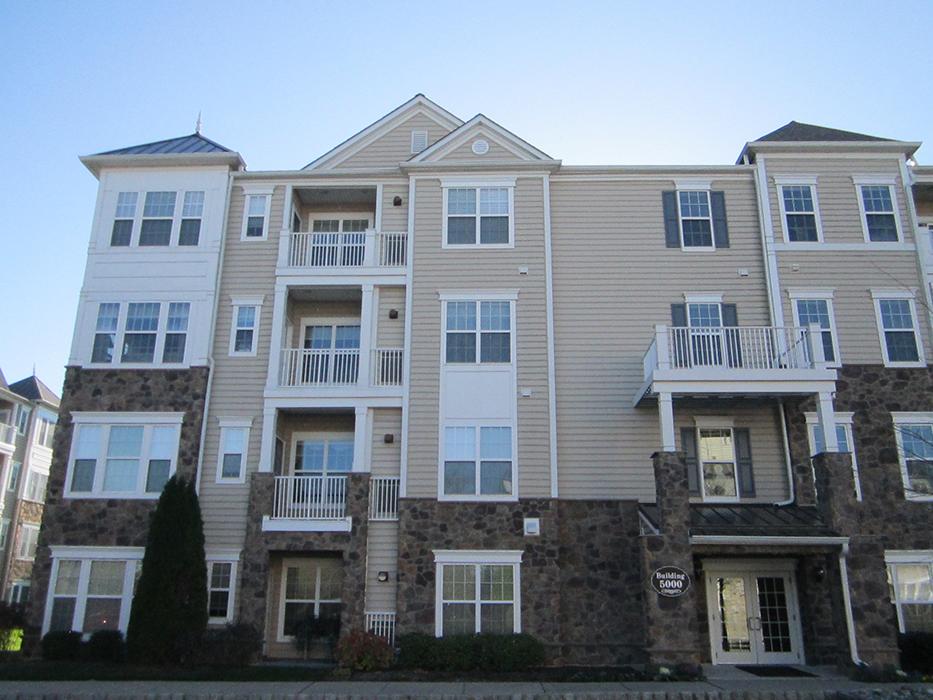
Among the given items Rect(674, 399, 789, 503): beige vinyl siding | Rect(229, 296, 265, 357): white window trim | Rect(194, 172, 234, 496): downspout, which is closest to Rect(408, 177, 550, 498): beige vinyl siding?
Rect(674, 399, 789, 503): beige vinyl siding

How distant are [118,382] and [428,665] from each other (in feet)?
34.4

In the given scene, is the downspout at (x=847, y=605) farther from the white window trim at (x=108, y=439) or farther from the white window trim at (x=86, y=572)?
the white window trim at (x=86, y=572)

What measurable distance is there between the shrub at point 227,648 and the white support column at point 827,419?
1330cm

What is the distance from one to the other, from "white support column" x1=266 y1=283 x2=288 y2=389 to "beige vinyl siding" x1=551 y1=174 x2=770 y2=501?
708cm

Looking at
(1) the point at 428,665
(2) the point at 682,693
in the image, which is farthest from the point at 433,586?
(2) the point at 682,693

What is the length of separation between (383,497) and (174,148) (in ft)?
38.0

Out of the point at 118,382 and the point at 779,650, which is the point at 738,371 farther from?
the point at 118,382

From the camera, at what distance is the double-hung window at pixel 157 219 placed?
21.3 m

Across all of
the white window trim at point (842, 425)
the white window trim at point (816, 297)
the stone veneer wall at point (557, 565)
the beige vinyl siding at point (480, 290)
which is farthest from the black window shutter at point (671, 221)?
the stone veneer wall at point (557, 565)

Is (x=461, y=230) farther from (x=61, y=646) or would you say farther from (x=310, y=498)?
(x=61, y=646)

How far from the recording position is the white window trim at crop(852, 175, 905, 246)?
67.5 feet

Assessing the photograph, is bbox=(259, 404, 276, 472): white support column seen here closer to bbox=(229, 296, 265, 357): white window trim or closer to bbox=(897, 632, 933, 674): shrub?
bbox=(229, 296, 265, 357): white window trim

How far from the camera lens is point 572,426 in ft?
63.6

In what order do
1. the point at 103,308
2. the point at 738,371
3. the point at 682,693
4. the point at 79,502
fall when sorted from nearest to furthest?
1. the point at 682,693
2. the point at 738,371
3. the point at 79,502
4. the point at 103,308
